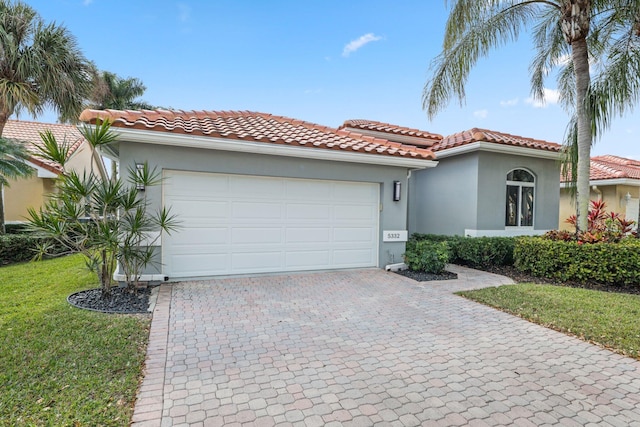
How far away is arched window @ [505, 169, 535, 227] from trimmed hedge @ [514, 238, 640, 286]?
9.54 ft

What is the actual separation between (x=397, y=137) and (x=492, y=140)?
4.01m

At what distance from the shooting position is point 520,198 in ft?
41.2

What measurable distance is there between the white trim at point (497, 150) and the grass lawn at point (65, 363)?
10.7 metres

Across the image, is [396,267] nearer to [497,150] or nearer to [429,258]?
[429,258]

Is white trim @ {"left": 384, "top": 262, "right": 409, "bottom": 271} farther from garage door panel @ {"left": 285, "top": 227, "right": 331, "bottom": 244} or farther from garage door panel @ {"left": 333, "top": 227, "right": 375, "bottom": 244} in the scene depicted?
garage door panel @ {"left": 285, "top": 227, "right": 331, "bottom": 244}

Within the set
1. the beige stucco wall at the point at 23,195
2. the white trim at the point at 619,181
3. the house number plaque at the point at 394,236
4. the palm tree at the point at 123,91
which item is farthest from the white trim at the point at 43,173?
the white trim at the point at 619,181

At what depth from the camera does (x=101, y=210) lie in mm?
6312

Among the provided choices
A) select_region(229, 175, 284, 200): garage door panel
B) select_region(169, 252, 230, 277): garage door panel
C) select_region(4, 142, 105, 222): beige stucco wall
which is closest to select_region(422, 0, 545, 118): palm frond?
select_region(229, 175, 284, 200): garage door panel

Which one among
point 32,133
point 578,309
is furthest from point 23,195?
point 578,309

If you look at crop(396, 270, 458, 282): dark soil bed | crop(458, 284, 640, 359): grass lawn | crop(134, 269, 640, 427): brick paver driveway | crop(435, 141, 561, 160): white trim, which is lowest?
crop(134, 269, 640, 427): brick paver driveway

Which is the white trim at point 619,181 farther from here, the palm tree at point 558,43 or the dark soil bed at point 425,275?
the dark soil bed at point 425,275

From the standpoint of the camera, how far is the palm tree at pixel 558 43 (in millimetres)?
9195

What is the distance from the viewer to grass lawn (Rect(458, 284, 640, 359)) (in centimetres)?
504

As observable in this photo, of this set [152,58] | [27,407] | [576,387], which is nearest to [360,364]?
[576,387]
